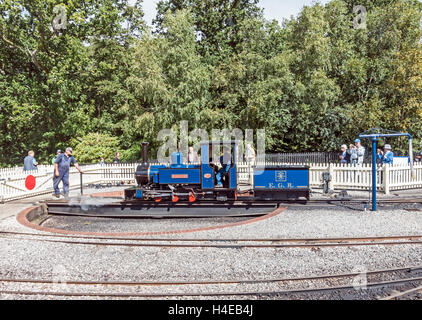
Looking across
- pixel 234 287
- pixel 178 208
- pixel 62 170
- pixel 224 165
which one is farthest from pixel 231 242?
pixel 62 170

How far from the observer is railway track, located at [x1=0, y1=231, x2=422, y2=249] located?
23.4 ft

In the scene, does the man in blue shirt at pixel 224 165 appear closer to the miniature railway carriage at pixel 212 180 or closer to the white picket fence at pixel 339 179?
the miniature railway carriage at pixel 212 180

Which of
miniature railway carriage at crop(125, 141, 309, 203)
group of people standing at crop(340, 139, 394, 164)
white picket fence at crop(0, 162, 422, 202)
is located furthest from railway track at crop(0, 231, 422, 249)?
group of people standing at crop(340, 139, 394, 164)

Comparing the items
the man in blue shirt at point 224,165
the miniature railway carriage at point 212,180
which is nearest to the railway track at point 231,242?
the miniature railway carriage at point 212,180

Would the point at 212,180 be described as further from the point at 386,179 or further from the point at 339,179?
the point at 386,179

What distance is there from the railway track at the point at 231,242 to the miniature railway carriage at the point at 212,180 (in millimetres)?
3367

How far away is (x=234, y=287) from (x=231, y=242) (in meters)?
2.23

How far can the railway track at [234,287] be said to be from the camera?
5043mm

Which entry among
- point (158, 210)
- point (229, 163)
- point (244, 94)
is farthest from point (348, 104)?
point (158, 210)

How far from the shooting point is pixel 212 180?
1088 cm

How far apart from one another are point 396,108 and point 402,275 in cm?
2030

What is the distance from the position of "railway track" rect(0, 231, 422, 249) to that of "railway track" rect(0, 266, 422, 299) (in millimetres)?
1533

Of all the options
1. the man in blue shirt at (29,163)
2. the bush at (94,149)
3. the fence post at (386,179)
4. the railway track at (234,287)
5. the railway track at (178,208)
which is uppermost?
the bush at (94,149)

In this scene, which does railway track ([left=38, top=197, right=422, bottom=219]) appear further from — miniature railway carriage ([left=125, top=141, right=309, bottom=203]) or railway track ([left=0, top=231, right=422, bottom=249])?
railway track ([left=0, top=231, right=422, bottom=249])
